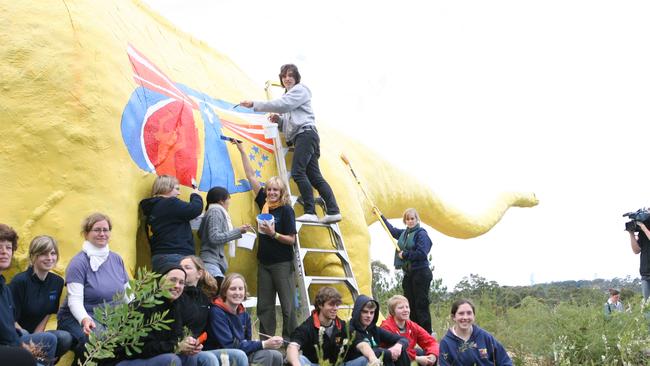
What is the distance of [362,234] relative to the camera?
28.8 feet

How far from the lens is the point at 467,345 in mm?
5637

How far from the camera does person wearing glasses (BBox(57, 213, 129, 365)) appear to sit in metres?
4.65

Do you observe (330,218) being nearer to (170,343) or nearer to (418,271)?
(418,271)

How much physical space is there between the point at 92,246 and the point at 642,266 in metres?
6.40

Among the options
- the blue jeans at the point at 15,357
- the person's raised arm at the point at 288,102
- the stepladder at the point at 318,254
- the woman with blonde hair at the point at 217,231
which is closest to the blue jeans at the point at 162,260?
the woman with blonde hair at the point at 217,231

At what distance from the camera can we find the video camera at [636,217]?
877cm

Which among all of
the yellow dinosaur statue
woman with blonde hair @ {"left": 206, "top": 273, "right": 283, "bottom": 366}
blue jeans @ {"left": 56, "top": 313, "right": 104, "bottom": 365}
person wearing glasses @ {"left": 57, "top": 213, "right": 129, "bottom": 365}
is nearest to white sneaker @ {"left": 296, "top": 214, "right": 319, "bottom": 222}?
the yellow dinosaur statue

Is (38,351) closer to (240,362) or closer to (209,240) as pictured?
(240,362)

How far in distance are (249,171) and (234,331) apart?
6.30ft

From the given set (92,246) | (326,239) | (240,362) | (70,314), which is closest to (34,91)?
(92,246)

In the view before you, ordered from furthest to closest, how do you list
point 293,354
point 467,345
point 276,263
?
1. point 276,263
2. point 467,345
3. point 293,354

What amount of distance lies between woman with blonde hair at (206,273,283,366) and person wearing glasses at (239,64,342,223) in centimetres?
192

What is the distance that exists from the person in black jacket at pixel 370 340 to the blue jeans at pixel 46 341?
2.05 m

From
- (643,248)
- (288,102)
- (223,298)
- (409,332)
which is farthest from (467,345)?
(643,248)
